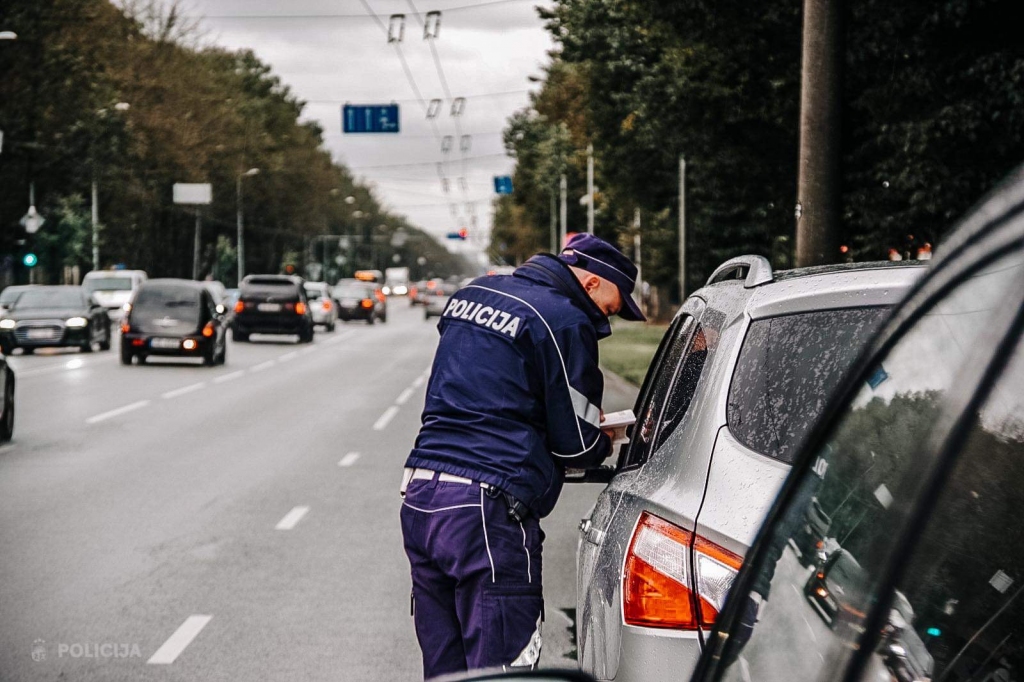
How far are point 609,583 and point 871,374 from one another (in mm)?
1896

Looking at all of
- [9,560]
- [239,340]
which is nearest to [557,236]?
[239,340]

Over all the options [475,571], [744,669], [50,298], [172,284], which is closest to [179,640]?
[475,571]

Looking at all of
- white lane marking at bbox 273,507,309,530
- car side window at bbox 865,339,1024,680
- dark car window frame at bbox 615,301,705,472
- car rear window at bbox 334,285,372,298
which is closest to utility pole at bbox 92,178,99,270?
car rear window at bbox 334,285,372,298

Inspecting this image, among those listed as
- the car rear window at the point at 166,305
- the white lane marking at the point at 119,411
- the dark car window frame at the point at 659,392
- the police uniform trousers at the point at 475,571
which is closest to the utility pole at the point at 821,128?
the dark car window frame at the point at 659,392

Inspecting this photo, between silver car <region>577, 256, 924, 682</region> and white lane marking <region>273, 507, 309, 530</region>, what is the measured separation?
6.02 meters

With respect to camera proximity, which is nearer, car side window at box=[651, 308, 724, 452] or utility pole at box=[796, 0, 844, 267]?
car side window at box=[651, 308, 724, 452]

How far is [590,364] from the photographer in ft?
11.7

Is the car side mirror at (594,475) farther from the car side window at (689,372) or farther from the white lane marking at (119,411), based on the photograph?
the white lane marking at (119,411)

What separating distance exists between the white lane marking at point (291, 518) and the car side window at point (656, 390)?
4.88m

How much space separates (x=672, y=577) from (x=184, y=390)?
19293 millimetres

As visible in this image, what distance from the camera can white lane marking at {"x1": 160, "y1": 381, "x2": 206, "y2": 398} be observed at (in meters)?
20.4

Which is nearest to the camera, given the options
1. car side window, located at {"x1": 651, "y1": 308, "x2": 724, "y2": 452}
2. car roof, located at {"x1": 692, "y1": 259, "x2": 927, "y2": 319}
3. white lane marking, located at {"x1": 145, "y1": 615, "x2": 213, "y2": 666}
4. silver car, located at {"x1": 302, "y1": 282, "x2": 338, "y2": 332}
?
car roof, located at {"x1": 692, "y1": 259, "x2": 927, "y2": 319}

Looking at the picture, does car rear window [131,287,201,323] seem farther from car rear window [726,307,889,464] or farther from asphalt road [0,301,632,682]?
car rear window [726,307,889,464]

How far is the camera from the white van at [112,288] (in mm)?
43500
